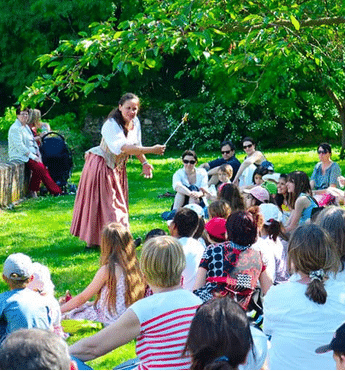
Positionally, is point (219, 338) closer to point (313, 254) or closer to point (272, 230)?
point (313, 254)

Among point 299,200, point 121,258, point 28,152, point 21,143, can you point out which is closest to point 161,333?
point 121,258

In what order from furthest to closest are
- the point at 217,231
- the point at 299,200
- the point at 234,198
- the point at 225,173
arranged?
the point at 225,173
the point at 299,200
the point at 234,198
the point at 217,231

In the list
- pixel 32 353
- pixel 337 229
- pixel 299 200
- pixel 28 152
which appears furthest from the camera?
pixel 28 152

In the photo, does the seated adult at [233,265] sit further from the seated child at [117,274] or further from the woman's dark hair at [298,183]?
the woman's dark hair at [298,183]

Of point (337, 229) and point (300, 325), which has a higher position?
point (337, 229)

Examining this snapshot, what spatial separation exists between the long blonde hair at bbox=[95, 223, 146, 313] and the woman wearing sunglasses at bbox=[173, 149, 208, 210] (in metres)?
4.01

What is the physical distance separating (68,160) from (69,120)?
363 inches

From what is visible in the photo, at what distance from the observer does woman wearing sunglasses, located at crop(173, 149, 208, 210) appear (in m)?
10.2

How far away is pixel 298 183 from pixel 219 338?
563cm

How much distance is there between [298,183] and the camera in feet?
27.9

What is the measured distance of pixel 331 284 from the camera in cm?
443

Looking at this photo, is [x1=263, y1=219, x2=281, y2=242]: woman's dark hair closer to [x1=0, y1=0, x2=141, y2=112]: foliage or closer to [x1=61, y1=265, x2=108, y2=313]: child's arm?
[x1=61, y1=265, x2=108, y2=313]: child's arm

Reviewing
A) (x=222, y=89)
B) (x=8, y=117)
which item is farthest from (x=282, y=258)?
(x=222, y=89)

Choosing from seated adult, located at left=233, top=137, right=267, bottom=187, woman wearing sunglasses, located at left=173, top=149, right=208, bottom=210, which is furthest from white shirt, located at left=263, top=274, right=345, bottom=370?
seated adult, located at left=233, top=137, right=267, bottom=187
